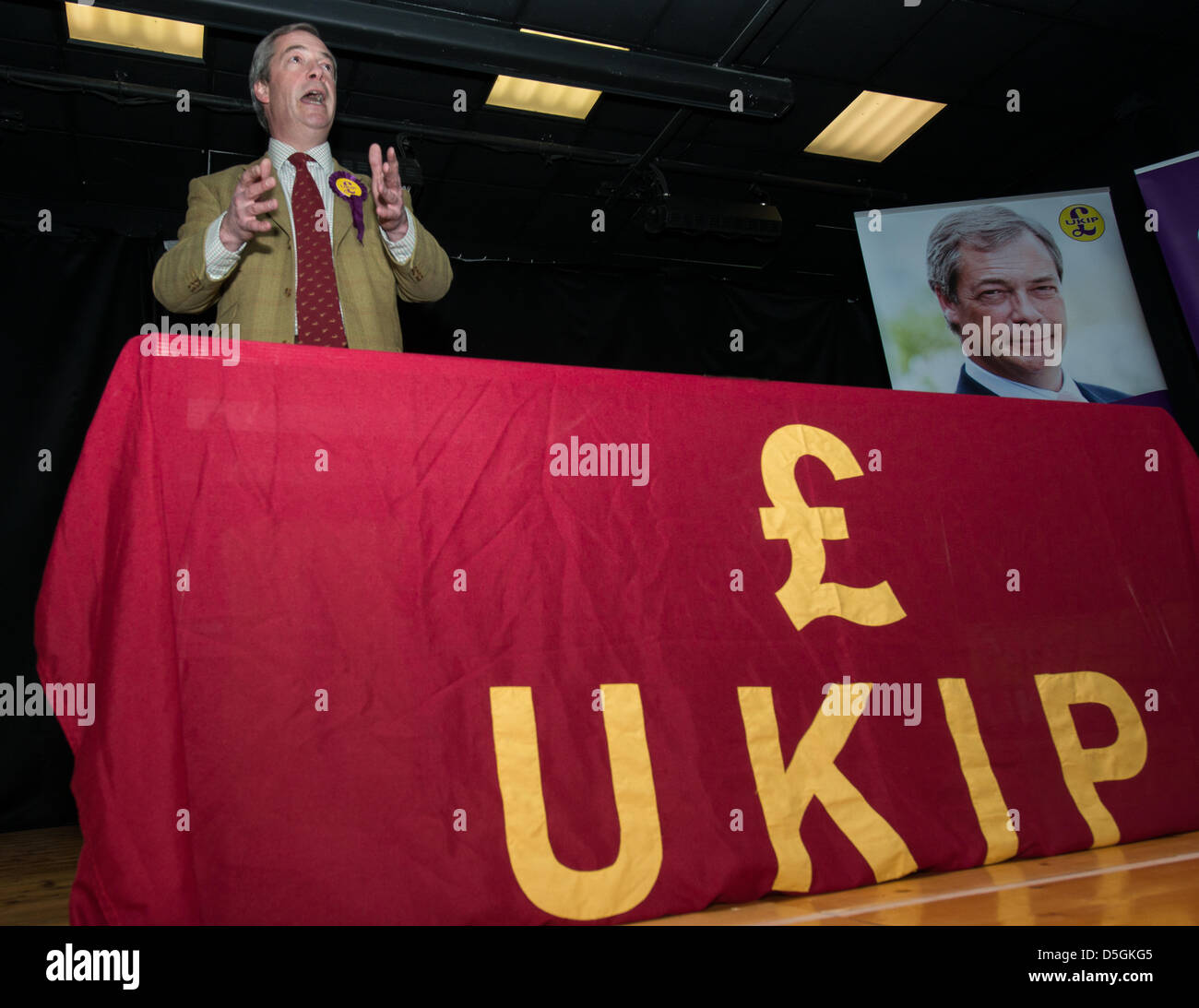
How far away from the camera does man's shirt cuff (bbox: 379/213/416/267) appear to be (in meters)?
1.49

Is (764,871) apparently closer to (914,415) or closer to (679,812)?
(679,812)

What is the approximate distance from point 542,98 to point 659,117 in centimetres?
55

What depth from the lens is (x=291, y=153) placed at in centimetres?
159

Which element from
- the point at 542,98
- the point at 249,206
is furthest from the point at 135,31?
the point at 249,206

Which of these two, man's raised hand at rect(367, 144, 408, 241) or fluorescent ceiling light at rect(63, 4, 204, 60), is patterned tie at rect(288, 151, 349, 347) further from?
fluorescent ceiling light at rect(63, 4, 204, 60)

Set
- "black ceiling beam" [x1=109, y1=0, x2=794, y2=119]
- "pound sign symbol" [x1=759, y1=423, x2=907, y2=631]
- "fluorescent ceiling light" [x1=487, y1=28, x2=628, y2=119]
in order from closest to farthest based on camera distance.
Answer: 1. "pound sign symbol" [x1=759, y1=423, x2=907, y2=631]
2. "black ceiling beam" [x1=109, y1=0, x2=794, y2=119]
3. "fluorescent ceiling light" [x1=487, y1=28, x2=628, y2=119]

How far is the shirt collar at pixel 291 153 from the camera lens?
159 centimetres

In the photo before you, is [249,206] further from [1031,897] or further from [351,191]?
[1031,897]

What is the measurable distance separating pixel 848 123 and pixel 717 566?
3.71m

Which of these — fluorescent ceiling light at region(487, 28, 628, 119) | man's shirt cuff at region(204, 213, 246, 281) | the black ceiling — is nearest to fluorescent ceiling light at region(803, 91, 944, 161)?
the black ceiling

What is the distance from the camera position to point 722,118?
4211 mm

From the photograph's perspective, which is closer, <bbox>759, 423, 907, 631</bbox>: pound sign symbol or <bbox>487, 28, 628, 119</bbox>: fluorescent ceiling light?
<bbox>759, 423, 907, 631</bbox>: pound sign symbol

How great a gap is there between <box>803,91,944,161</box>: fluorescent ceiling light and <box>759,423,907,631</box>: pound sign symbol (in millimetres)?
3306

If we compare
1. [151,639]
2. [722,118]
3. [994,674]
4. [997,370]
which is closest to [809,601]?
[994,674]
